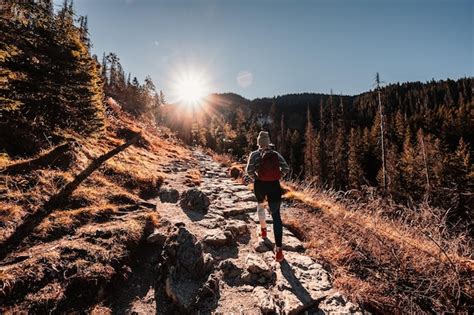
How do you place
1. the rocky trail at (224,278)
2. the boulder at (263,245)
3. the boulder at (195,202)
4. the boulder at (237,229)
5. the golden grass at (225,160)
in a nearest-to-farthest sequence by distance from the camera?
the rocky trail at (224,278), the boulder at (263,245), the boulder at (237,229), the boulder at (195,202), the golden grass at (225,160)

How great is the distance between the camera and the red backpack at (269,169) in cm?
453

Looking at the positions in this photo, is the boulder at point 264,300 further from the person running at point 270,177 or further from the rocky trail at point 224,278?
the person running at point 270,177

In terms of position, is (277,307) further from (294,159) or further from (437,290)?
(294,159)

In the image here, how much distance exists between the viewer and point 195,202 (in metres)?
7.18

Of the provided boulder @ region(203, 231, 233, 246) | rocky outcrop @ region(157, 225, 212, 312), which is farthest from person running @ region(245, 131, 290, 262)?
rocky outcrop @ region(157, 225, 212, 312)

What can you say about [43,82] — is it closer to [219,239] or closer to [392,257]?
[219,239]

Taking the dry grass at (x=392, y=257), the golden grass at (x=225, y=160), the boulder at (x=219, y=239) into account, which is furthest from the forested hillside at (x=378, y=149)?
the boulder at (x=219, y=239)

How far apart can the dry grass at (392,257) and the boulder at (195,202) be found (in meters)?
2.47

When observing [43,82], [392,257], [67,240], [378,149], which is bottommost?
[67,240]

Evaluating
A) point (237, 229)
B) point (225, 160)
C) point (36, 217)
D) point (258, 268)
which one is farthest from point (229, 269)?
point (225, 160)

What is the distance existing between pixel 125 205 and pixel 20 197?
2002 mm

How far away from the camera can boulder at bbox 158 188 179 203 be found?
7.85 m

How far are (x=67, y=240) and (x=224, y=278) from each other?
270 centimetres

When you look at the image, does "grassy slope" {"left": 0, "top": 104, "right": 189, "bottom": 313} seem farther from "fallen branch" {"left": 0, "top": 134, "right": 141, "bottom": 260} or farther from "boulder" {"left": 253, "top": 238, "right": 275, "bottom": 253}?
"boulder" {"left": 253, "top": 238, "right": 275, "bottom": 253}
